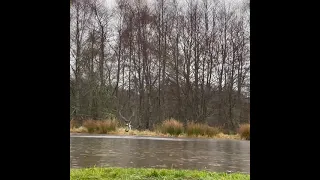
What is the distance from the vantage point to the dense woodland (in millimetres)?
26203

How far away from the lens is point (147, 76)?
2791 centimetres

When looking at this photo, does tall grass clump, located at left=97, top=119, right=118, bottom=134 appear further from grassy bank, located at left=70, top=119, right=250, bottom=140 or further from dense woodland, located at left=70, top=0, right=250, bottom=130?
dense woodland, located at left=70, top=0, right=250, bottom=130

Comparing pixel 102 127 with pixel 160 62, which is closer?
pixel 102 127

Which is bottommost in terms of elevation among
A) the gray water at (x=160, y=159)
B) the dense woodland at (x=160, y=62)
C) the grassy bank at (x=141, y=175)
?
the gray water at (x=160, y=159)

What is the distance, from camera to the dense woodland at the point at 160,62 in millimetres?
26203

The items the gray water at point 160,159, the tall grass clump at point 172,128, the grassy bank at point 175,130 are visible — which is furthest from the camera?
the tall grass clump at point 172,128

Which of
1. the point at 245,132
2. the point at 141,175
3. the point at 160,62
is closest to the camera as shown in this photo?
the point at 141,175

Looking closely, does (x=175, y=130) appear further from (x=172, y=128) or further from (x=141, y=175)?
(x=141, y=175)

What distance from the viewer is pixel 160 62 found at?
27500mm

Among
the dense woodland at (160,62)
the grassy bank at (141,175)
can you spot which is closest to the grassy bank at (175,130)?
the dense woodland at (160,62)

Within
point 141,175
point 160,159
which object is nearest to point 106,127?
point 160,159

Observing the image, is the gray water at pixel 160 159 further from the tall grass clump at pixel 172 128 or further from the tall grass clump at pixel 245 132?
the tall grass clump at pixel 172 128
